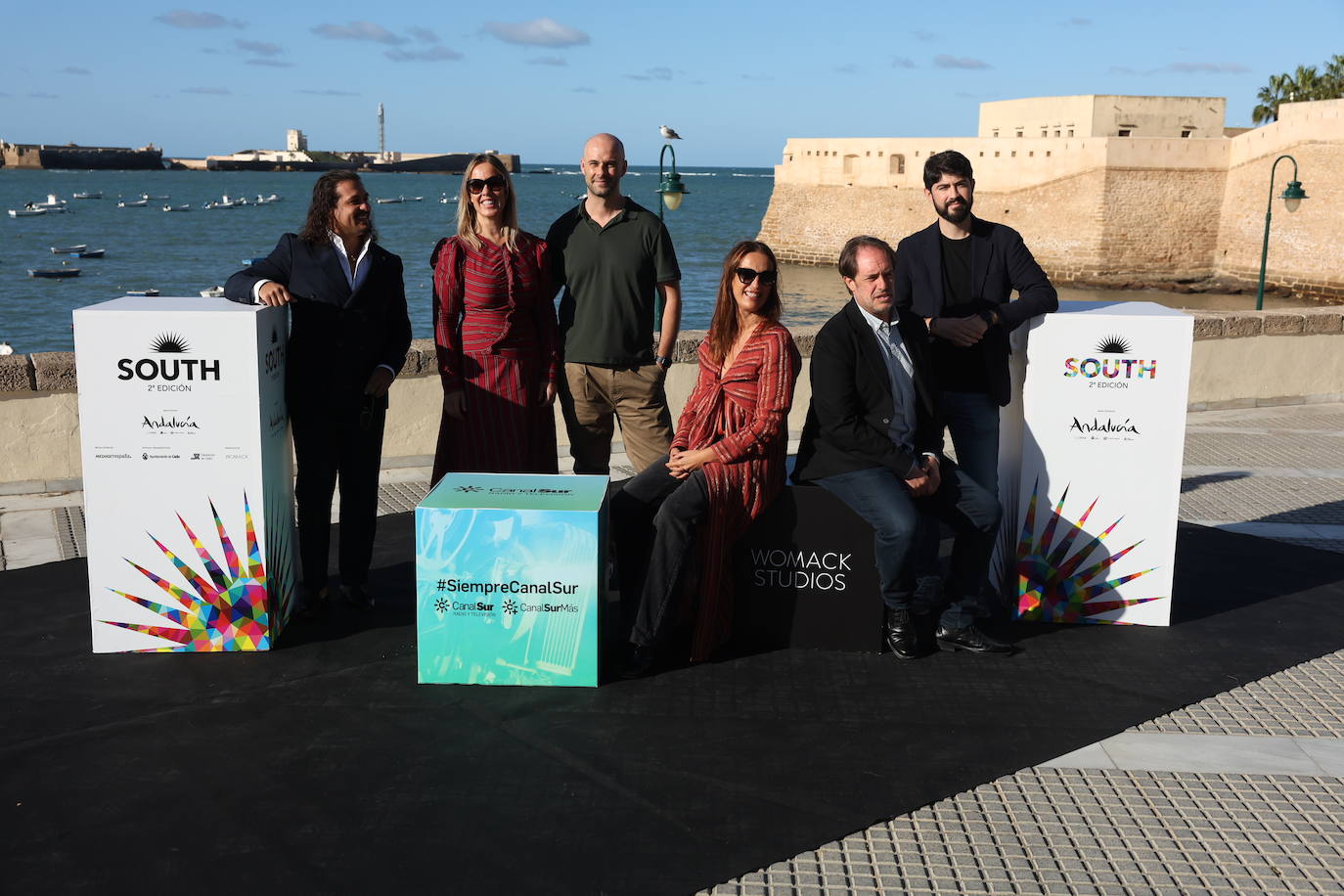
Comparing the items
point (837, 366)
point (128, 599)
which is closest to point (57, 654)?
point (128, 599)

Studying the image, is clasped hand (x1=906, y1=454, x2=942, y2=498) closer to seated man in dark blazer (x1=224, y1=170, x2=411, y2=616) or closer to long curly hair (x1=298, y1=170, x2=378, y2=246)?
seated man in dark blazer (x1=224, y1=170, x2=411, y2=616)

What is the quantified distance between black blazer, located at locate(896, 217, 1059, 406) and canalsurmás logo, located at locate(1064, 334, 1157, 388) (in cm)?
24


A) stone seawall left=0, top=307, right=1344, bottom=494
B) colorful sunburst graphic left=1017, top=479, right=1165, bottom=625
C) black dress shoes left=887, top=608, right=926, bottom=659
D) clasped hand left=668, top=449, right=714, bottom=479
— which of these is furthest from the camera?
stone seawall left=0, top=307, right=1344, bottom=494

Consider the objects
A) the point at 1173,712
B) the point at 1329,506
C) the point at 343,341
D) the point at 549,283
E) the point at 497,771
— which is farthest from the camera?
the point at 1329,506

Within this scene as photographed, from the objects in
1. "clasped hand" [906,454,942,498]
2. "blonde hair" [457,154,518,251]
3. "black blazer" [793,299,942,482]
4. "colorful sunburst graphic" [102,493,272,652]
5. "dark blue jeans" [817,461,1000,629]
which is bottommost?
"colorful sunburst graphic" [102,493,272,652]

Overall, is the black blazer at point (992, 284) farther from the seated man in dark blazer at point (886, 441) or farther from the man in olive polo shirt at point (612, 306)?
the man in olive polo shirt at point (612, 306)

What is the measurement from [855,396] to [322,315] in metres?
2.09

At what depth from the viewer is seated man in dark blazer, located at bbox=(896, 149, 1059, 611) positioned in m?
4.85

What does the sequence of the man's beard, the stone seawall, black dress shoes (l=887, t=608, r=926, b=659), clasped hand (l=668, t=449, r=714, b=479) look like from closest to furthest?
clasped hand (l=668, t=449, r=714, b=479)
black dress shoes (l=887, t=608, r=926, b=659)
the man's beard
the stone seawall

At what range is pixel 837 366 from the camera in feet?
14.7

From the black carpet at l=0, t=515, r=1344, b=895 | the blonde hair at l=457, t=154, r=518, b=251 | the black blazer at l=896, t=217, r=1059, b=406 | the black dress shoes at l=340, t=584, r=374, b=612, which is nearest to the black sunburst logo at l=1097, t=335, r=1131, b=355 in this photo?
the black blazer at l=896, t=217, r=1059, b=406

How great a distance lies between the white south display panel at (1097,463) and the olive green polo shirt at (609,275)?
1.59 m

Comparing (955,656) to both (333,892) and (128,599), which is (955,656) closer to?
(333,892)

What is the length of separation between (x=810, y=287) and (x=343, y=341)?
50073 millimetres
